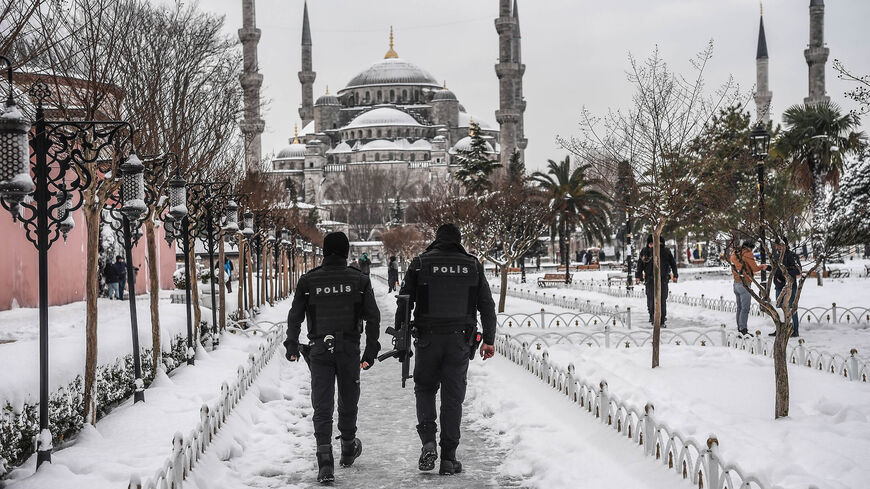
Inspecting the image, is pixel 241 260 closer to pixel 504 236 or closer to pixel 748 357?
pixel 504 236

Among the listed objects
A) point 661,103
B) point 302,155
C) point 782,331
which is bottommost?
point 782,331

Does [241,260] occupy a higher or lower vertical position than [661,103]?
lower

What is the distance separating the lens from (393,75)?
371ft

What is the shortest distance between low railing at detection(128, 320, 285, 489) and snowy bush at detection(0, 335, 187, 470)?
997 millimetres

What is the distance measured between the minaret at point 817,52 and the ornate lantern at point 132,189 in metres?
48.2

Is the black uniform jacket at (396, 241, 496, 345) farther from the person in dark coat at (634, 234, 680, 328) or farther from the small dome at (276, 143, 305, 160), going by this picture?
the small dome at (276, 143, 305, 160)

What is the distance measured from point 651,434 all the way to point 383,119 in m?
103

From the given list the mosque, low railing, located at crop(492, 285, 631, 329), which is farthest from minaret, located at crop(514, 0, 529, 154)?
low railing, located at crop(492, 285, 631, 329)

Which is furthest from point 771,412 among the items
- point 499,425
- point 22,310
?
point 22,310

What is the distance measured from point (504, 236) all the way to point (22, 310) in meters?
12.0

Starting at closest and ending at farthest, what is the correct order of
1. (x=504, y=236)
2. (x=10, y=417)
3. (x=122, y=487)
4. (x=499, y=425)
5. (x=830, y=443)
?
(x=122, y=487), (x=10, y=417), (x=830, y=443), (x=499, y=425), (x=504, y=236)

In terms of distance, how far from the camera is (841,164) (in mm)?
24906

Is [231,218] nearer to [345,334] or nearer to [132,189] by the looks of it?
[132,189]

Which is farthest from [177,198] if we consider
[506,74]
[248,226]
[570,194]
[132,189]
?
[506,74]
